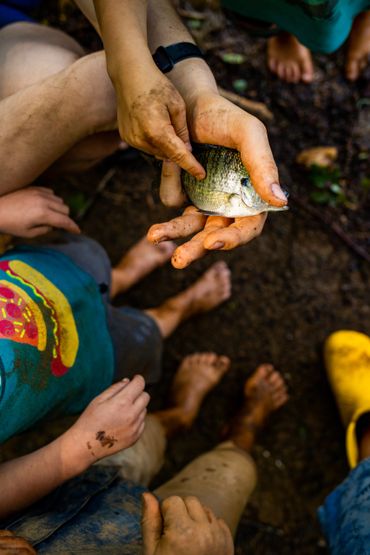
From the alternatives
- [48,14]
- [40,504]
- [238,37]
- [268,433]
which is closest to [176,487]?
[40,504]

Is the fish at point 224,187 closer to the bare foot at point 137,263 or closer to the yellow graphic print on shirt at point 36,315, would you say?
the yellow graphic print on shirt at point 36,315

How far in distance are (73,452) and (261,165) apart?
1.35m

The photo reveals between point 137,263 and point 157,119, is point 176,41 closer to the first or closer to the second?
point 157,119

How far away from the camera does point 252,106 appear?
3668 millimetres

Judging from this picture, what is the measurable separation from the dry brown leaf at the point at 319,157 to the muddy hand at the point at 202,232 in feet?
5.86

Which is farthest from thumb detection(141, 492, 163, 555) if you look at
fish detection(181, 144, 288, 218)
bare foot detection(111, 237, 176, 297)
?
bare foot detection(111, 237, 176, 297)

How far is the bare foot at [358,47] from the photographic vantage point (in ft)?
11.4

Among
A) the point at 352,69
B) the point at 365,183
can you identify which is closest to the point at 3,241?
the point at 365,183

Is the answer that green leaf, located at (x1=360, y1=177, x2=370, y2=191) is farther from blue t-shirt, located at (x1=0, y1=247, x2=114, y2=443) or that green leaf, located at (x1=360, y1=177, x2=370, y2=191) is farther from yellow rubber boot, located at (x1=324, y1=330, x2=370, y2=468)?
blue t-shirt, located at (x1=0, y1=247, x2=114, y2=443)

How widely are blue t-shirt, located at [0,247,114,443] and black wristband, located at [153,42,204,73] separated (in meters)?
1.03

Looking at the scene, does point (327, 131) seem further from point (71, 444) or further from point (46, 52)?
point (71, 444)

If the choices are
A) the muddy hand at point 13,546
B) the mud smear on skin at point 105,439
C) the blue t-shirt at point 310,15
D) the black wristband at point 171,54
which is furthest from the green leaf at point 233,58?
the muddy hand at point 13,546

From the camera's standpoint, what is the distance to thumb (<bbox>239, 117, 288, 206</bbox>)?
1.66m

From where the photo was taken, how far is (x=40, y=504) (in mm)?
2088
